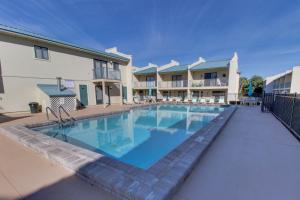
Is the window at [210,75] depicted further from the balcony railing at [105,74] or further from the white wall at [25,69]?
the white wall at [25,69]

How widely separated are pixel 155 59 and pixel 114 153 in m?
25.0

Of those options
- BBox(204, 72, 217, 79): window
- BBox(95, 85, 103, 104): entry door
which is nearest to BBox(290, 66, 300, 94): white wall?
BBox(204, 72, 217, 79): window

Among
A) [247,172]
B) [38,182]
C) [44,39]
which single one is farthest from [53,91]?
[247,172]

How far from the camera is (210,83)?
56.7 ft

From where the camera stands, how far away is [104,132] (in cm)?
727

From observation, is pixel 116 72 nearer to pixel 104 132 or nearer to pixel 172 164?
pixel 104 132

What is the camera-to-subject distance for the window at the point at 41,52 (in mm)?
9883

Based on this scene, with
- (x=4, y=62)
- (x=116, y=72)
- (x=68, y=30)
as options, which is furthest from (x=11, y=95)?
(x=116, y=72)

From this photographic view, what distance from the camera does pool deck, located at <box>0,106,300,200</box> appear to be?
6.92 ft

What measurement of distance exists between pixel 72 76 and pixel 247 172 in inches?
538

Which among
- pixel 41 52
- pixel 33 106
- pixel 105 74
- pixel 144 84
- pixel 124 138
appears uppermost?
pixel 41 52

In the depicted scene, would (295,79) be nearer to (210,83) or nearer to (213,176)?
(210,83)

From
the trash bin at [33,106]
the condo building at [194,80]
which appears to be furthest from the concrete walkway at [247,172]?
the condo building at [194,80]

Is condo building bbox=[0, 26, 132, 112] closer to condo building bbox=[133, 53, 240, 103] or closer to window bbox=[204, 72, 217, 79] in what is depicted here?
condo building bbox=[133, 53, 240, 103]
